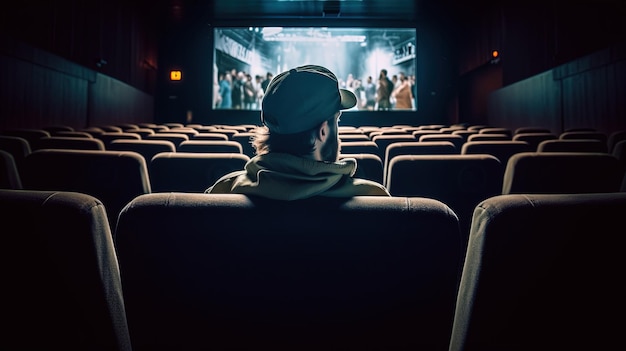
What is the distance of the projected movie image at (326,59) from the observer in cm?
1304

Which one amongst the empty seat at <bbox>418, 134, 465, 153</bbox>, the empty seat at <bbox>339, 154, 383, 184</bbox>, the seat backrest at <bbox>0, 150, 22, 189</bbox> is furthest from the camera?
the empty seat at <bbox>418, 134, 465, 153</bbox>

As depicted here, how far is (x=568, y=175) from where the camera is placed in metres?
1.86

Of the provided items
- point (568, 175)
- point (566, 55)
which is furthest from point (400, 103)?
point (568, 175)

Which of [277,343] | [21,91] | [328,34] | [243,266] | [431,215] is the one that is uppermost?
[328,34]

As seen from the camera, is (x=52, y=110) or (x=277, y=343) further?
(x=52, y=110)

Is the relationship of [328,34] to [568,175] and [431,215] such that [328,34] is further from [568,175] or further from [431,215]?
[431,215]

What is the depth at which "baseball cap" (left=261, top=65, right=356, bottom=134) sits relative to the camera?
1.14 meters

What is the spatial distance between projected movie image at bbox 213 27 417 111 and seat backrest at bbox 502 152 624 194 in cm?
1138

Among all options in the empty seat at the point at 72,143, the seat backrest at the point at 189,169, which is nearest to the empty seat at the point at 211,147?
the empty seat at the point at 72,143

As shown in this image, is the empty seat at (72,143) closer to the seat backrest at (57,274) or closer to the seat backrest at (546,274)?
the seat backrest at (57,274)

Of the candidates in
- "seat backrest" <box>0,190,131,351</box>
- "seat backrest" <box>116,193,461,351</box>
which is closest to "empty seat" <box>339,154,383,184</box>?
"seat backrest" <box>116,193,461,351</box>

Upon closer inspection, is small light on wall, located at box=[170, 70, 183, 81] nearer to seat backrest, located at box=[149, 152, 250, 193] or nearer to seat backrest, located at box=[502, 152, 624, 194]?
seat backrest, located at box=[149, 152, 250, 193]

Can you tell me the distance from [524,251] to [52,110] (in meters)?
8.97

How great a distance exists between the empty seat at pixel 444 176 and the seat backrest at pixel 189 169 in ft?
2.17
